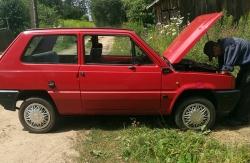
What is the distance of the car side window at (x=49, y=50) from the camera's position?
4.78 metres

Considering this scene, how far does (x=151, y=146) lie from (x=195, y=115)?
3.74ft

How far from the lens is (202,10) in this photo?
1384 cm

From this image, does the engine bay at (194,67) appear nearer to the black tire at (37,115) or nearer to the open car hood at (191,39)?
the open car hood at (191,39)

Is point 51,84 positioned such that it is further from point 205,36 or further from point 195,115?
point 205,36

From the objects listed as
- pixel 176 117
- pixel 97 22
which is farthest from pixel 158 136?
pixel 97 22

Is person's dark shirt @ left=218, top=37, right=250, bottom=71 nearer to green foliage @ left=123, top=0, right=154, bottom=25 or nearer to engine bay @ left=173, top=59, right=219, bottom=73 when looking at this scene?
engine bay @ left=173, top=59, right=219, bottom=73

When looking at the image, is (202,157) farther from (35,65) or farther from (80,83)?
(35,65)

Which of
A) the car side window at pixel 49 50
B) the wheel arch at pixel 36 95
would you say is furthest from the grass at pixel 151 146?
the car side window at pixel 49 50

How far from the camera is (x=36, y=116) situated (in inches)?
196

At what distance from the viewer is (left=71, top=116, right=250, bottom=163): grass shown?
3.81 metres

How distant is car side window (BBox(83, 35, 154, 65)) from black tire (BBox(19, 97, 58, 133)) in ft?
3.68

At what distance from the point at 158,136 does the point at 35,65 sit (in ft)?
7.92

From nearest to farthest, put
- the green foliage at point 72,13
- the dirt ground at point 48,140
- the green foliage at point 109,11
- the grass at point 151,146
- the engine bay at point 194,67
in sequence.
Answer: the grass at point 151,146
the dirt ground at point 48,140
the engine bay at point 194,67
the green foliage at point 109,11
the green foliage at point 72,13

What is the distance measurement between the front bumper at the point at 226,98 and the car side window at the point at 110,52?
4.27 feet
